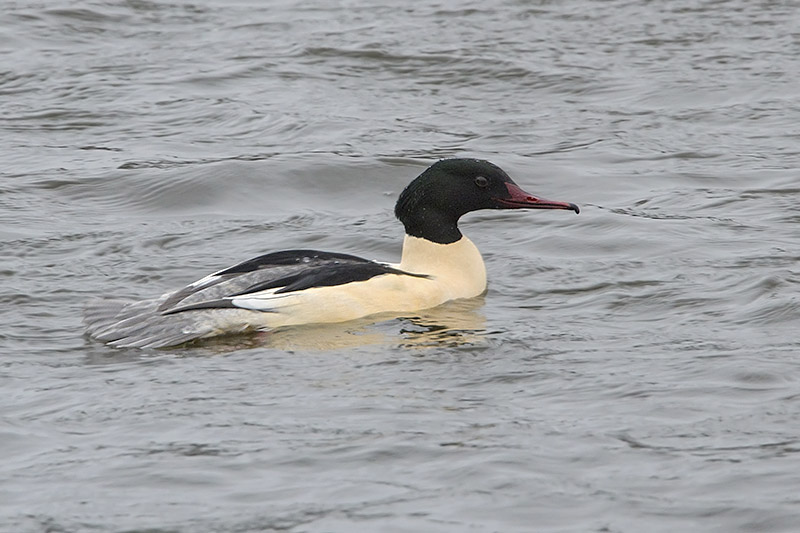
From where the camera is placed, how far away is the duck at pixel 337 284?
8.70 metres

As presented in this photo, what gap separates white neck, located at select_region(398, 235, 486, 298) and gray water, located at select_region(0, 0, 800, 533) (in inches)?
10.5

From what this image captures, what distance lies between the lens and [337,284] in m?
9.00

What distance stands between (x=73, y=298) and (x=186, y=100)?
5.50 meters

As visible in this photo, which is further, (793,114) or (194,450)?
(793,114)

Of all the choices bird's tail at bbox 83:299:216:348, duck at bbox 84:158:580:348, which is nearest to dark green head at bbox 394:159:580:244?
duck at bbox 84:158:580:348

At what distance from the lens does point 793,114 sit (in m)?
14.0

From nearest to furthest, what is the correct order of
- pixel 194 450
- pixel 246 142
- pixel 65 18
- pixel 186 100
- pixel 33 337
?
pixel 194 450 < pixel 33 337 < pixel 246 142 < pixel 186 100 < pixel 65 18

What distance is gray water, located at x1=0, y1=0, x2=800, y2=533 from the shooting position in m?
6.61

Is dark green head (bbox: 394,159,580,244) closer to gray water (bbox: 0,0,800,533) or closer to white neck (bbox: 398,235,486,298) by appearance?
white neck (bbox: 398,235,486,298)

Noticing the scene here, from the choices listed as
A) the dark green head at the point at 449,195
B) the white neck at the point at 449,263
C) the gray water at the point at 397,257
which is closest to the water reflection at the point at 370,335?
the gray water at the point at 397,257

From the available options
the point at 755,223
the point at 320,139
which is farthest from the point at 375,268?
the point at 320,139

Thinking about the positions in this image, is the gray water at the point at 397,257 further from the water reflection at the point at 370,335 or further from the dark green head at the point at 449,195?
the dark green head at the point at 449,195

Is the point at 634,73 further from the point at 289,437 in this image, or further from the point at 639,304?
the point at 289,437

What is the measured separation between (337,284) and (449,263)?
994 millimetres
